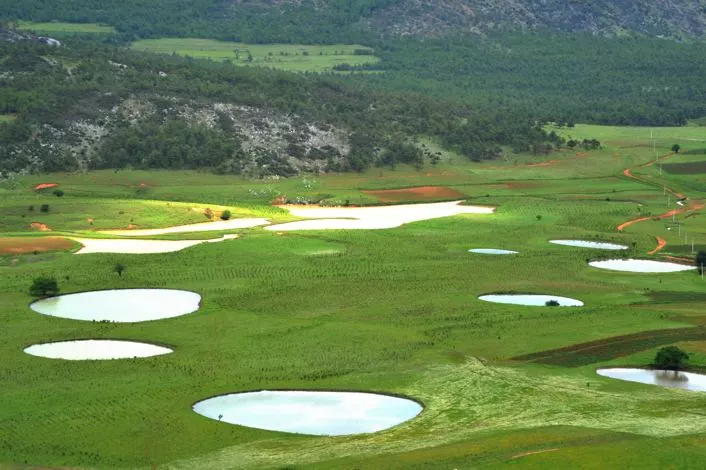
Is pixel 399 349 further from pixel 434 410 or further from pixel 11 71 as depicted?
pixel 11 71

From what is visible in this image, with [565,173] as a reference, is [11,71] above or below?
above

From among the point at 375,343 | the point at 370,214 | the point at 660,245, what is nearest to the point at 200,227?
the point at 370,214

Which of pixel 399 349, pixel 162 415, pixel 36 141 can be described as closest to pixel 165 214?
pixel 36 141

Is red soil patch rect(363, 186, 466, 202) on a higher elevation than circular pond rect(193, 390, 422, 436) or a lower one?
higher

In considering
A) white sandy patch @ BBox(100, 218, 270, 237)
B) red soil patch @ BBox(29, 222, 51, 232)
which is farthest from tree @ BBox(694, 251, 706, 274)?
red soil patch @ BBox(29, 222, 51, 232)

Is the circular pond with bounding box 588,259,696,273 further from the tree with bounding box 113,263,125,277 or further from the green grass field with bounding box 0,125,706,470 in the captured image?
the tree with bounding box 113,263,125,277

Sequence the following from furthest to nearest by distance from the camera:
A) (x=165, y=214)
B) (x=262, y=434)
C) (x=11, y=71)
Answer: (x=11, y=71) → (x=165, y=214) → (x=262, y=434)
